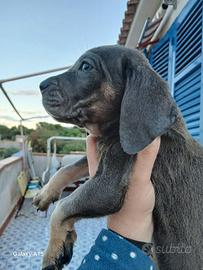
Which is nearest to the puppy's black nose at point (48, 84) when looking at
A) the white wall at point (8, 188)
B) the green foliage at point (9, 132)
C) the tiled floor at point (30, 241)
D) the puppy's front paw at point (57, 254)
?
the puppy's front paw at point (57, 254)

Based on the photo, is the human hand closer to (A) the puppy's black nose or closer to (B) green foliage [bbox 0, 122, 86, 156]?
(A) the puppy's black nose

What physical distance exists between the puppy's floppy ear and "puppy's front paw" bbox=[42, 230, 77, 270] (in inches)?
20.9

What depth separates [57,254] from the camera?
4.78 ft

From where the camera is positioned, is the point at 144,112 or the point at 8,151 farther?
the point at 8,151

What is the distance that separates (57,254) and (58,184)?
41 cm

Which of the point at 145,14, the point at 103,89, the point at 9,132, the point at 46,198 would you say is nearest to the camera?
the point at 103,89

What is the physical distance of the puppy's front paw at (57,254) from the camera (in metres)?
1.45

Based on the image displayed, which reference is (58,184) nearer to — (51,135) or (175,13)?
(175,13)

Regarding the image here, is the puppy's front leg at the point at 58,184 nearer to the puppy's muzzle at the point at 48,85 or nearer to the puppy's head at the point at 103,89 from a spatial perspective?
the puppy's head at the point at 103,89

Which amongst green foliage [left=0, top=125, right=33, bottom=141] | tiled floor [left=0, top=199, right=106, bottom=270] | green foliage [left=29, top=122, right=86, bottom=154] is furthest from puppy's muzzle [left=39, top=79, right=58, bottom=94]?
green foliage [left=0, top=125, right=33, bottom=141]

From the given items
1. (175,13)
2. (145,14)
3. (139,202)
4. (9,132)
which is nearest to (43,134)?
(9,132)

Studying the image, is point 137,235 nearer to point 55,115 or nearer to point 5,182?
point 55,115

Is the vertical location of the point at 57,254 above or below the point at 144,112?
below

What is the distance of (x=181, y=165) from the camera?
1388 millimetres
